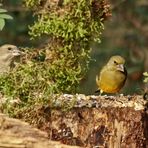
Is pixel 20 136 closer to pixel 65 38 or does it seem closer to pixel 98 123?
pixel 98 123

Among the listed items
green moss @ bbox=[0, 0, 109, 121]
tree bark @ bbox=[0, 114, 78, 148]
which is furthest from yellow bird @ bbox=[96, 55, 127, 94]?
tree bark @ bbox=[0, 114, 78, 148]

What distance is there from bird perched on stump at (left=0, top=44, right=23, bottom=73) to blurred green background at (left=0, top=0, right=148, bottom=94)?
361cm

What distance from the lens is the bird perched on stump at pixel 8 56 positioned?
10.5 meters

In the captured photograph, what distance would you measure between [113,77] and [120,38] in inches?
254

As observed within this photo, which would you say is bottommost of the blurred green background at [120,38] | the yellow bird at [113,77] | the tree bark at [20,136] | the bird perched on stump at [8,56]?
the tree bark at [20,136]

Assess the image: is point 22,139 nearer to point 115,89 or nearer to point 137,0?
point 115,89

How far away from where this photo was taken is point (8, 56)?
35.9ft

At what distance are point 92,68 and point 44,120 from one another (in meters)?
6.46

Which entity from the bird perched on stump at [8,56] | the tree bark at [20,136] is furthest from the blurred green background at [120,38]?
the tree bark at [20,136]

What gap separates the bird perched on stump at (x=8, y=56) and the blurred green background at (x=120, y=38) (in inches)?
142

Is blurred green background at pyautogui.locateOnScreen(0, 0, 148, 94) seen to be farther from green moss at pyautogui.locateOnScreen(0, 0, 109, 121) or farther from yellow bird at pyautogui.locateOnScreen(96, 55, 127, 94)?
green moss at pyautogui.locateOnScreen(0, 0, 109, 121)

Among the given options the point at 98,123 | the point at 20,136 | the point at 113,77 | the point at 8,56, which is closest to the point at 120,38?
the point at 8,56

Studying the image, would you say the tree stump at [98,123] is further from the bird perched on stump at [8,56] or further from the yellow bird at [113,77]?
the bird perched on stump at [8,56]

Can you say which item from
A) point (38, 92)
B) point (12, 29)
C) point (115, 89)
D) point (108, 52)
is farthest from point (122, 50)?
point (38, 92)
